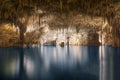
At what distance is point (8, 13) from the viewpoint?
2412cm

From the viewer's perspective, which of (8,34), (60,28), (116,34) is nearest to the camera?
(116,34)

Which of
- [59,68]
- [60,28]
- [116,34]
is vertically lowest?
[59,68]

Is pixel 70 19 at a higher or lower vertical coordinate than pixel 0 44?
higher

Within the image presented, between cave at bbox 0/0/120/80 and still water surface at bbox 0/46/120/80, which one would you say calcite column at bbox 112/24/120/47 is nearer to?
cave at bbox 0/0/120/80

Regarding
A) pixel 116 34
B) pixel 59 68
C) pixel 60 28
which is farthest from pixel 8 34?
pixel 59 68

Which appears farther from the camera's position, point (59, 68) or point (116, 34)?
point (116, 34)

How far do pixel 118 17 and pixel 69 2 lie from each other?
18.9 ft

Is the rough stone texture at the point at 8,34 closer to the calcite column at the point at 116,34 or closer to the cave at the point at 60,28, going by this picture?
the cave at the point at 60,28

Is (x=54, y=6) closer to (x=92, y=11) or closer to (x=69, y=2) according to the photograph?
(x=69, y=2)

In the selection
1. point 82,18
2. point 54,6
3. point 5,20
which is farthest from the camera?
point 82,18

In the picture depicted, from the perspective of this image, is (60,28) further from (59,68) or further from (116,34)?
(59,68)

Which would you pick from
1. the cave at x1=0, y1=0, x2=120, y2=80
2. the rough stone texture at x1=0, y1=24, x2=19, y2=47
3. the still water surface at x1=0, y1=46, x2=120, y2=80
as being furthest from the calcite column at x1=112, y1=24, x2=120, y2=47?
the rough stone texture at x1=0, y1=24, x2=19, y2=47

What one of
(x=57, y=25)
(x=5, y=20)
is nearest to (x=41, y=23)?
(x=57, y=25)

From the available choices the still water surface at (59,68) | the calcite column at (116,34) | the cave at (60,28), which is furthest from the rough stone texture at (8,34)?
the calcite column at (116,34)
